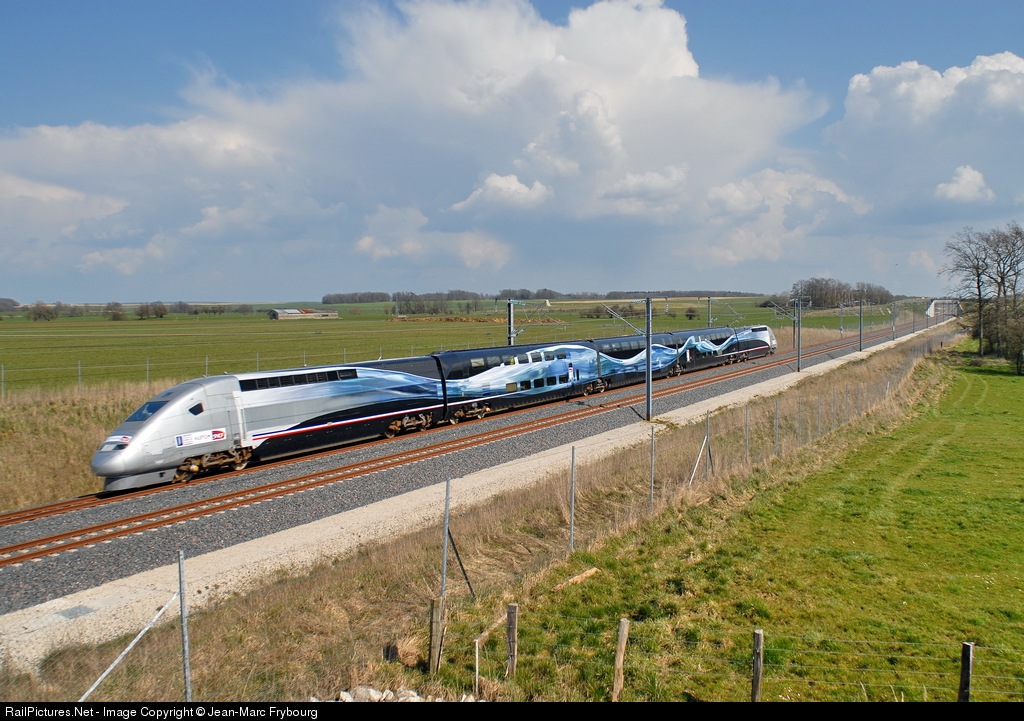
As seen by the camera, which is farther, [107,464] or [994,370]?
[994,370]

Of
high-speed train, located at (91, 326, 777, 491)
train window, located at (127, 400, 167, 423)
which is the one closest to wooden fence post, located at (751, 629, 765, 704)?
high-speed train, located at (91, 326, 777, 491)

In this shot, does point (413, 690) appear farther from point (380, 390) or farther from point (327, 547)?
point (380, 390)

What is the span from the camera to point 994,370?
196 ft

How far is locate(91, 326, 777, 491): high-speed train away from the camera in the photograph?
20.5 meters

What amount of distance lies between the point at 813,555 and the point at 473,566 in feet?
26.2

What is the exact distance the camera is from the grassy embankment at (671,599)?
9094 millimetres

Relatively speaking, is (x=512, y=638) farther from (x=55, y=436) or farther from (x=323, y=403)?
(x=55, y=436)

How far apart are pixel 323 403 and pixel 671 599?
1679 centimetres

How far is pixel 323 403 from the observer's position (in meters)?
25.1

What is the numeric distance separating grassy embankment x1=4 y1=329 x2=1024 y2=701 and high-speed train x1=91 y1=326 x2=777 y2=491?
972 cm

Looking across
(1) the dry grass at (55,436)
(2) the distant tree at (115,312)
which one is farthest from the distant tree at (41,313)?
(1) the dry grass at (55,436)

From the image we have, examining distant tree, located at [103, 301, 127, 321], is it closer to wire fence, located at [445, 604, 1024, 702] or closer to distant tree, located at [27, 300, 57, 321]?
distant tree, located at [27, 300, 57, 321]
